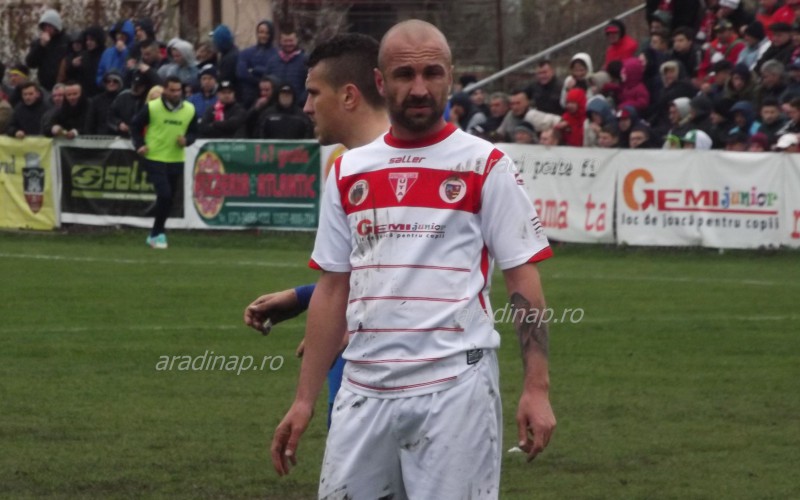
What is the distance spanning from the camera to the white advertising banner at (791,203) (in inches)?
723

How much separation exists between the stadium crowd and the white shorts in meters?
15.2

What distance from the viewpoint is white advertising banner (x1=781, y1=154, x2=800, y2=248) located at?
60.3 feet

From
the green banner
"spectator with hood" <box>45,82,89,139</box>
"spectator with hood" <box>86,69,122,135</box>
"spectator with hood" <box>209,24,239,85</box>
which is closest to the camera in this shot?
the green banner

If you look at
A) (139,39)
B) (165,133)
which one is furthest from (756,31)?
(139,39)

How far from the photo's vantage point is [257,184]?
2186 centimetres

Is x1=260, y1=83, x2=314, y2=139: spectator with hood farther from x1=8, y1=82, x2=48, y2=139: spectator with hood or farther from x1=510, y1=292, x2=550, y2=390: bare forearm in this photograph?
x1=510, y1=292, x2=550, y2=390: bare forearm

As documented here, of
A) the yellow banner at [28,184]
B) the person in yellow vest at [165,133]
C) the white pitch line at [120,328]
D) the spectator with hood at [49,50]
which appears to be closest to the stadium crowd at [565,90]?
the yellow banner at [28,184]

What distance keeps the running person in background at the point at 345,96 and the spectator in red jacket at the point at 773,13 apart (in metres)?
18.1

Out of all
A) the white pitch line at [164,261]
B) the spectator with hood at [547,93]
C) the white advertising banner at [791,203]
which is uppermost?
the spectator with hood at [547,93]

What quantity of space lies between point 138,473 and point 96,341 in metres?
4.70

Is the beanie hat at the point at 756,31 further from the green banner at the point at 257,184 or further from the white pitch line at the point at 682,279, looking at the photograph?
the white pitch line at the point at 682,279

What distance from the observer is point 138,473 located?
799 cm

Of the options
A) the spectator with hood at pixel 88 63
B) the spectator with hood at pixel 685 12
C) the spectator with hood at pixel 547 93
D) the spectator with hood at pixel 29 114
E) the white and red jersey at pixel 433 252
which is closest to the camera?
the white and red jersey at pixel 433 252

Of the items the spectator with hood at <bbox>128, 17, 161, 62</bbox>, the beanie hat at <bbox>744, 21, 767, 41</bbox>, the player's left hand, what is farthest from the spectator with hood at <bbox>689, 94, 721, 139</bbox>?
the player's left hand
